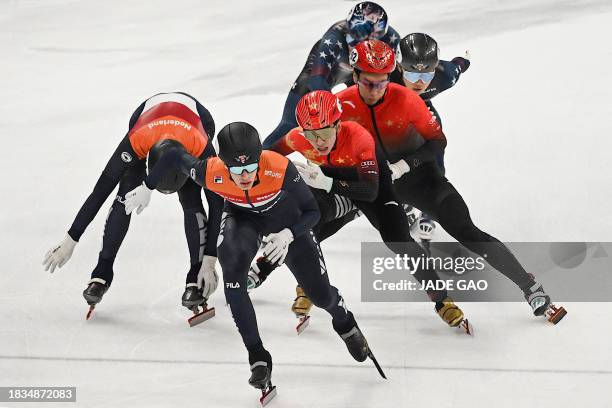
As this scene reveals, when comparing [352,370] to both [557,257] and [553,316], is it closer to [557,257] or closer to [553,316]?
[553,316]

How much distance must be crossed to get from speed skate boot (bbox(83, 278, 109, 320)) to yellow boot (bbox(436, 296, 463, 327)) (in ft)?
6.38

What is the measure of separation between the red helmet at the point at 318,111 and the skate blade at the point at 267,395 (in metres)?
1.38

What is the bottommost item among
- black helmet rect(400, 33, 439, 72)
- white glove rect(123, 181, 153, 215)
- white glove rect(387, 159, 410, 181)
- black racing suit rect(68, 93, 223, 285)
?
black racing suit rect(68, 93, 223, 285)

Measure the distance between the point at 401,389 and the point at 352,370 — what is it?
0.33 meters

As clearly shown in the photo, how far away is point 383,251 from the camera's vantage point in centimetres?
673

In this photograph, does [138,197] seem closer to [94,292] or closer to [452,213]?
[94,292]

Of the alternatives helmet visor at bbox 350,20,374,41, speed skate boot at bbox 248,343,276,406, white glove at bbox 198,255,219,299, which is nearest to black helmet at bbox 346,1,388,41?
helmet visor at bbox 350,20,374,41

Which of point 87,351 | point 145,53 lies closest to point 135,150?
point 87,351

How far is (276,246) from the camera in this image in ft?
15.6

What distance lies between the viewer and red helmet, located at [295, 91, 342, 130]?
17.3 ft

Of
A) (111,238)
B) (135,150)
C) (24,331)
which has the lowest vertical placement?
(24,331)

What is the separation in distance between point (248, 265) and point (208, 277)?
96 centimetres

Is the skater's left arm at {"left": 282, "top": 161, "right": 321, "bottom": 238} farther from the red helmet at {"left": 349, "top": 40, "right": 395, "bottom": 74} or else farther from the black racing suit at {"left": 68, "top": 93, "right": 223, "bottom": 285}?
the red helmet at {"left": 349, "top": 40, "right": 395, "bottom": 74}

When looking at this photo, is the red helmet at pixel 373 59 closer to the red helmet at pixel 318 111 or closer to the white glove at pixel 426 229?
the red helmet at pixel 318 111
